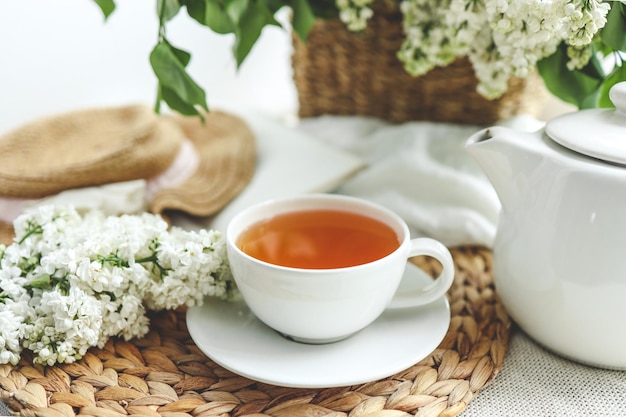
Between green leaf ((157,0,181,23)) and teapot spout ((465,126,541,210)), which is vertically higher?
green leaf ((157,0,181,23))

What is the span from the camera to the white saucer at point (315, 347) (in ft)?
1.65

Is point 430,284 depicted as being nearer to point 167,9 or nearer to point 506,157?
point 506,157

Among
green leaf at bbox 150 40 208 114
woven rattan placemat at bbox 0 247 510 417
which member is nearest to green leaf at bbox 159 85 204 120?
green leaf at bbox 150 40 208 114

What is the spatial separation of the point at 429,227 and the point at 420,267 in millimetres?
65

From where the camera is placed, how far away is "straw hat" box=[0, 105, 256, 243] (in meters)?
0.71

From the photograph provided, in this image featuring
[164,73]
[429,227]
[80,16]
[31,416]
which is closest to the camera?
[31,416]

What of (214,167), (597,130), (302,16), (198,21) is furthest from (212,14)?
(597,130)

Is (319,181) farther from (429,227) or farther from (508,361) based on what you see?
(508,361)

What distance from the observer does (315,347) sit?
542 mm

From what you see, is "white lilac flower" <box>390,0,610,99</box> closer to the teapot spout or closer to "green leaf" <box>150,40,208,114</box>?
the teapot spout

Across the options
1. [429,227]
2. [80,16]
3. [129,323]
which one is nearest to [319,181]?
[429,227]

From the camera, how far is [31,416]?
1.59ft

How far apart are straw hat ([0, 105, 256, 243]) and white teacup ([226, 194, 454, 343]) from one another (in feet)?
0.66

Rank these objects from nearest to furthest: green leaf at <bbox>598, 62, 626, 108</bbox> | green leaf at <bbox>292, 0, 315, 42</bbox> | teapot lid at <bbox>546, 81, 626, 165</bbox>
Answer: teapot lid at <bbox>546, 81, 626, 165</bbox> → green leaf at <bbox>598, 62, 626, 108</bbox> → green leaf at <bbox>292, 0, 315, 42</bbox>
